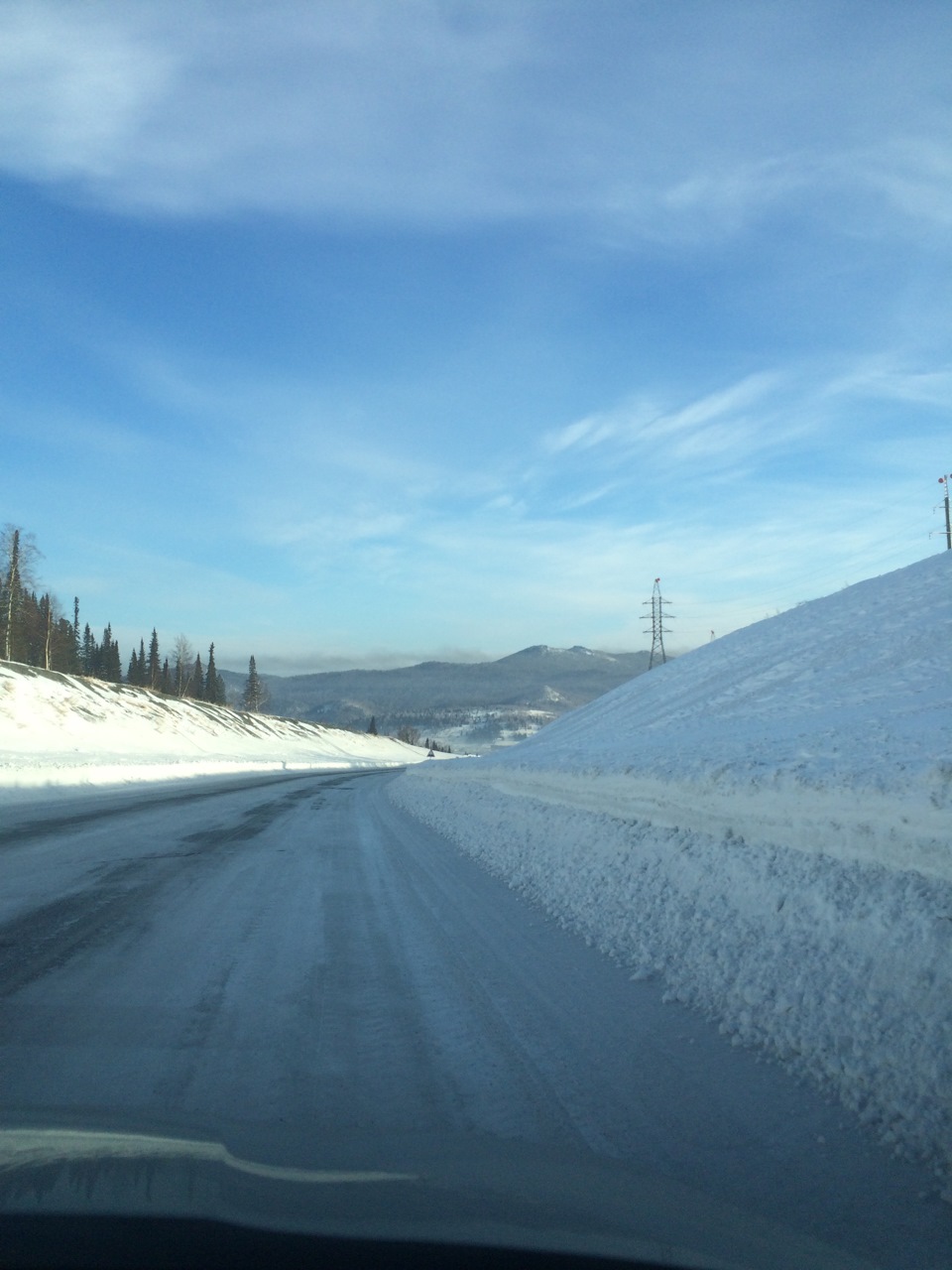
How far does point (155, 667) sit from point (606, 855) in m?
120

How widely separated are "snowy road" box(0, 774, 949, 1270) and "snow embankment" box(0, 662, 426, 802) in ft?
54.6

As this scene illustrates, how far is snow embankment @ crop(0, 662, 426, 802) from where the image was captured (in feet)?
97.6

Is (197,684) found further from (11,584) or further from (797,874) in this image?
(797,874)

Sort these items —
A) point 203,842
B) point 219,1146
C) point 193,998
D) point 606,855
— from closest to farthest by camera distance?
point 219,1146 → point 193,998 → point 606,855 → point 203,842

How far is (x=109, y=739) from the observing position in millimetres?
53438

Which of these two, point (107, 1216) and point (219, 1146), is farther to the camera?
point (219, 1146)

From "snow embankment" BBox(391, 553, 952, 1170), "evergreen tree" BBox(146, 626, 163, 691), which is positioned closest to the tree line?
"evergreen tree" BBox(146, 626, 163, 691)

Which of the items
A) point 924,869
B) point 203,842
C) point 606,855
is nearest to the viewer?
point 924,869

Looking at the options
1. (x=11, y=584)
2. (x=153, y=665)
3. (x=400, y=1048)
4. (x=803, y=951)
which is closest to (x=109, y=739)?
(x=11, y=584)

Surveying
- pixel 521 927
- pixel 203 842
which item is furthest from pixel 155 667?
pixel 521 927

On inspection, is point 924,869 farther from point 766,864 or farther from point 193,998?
point 193,998

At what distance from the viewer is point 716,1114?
3807 mm

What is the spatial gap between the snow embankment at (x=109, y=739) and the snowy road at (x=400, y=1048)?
16633 millimetres

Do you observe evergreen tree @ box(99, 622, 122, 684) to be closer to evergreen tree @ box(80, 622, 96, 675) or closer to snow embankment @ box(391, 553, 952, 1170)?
evergreen tree @ box(80, 622, 96, 675)
